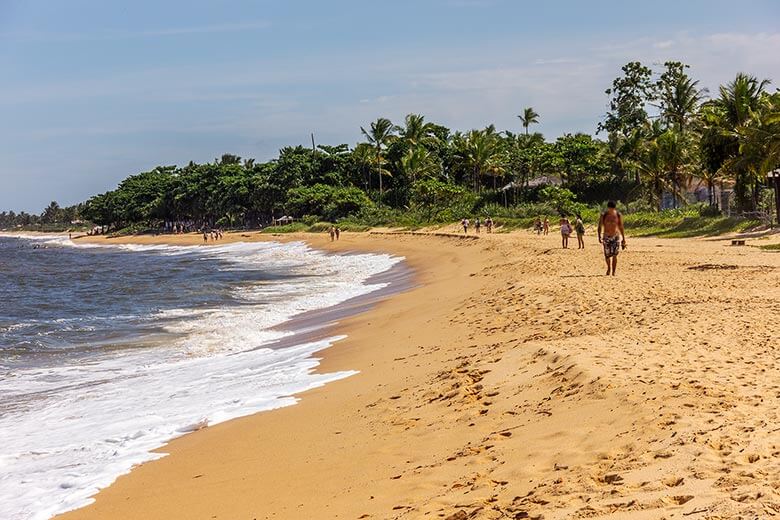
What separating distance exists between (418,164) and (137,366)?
53590 millimetres

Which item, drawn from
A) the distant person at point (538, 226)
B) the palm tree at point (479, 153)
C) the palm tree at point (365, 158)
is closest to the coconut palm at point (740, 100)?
the distant person at point (538, 226)

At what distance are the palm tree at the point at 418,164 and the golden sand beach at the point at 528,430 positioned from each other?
53343 millimetres

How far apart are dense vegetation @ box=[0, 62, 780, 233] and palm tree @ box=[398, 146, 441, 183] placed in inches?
5.3

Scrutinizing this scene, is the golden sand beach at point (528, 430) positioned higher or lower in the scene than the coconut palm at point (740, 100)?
lower

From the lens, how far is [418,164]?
65625 mm

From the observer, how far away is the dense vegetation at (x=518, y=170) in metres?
32.3

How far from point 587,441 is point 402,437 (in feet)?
6.09

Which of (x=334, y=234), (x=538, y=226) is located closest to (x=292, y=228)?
(x=334, y=234)

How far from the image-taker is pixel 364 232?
198ft

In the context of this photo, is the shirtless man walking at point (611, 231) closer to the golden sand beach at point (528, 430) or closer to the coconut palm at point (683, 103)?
the golden sand beach at point (528, 430)

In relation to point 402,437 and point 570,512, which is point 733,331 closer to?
point 402,437

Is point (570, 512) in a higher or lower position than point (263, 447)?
higher

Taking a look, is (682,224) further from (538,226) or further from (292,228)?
(292,228)

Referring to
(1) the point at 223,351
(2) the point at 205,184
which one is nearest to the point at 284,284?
(1) the point at 223,351
